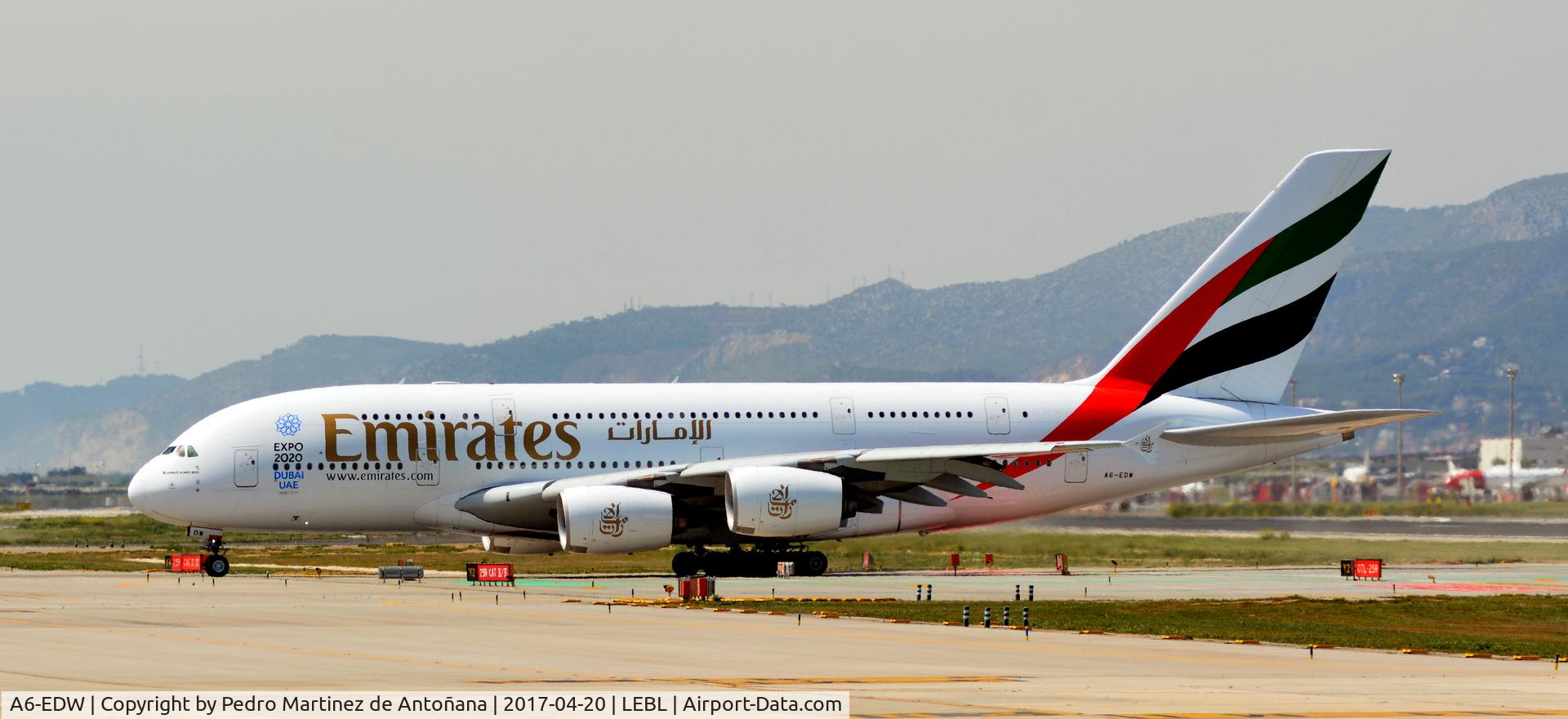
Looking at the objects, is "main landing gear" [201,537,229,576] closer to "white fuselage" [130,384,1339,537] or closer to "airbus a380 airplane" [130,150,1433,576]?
"airbus a380 airplane" [130,150,1433,576]

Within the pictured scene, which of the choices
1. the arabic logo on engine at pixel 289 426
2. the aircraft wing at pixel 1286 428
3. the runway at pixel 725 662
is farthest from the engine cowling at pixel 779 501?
the arabic logo on engine at pixel 289 426

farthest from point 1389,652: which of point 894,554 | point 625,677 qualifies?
point 894,554

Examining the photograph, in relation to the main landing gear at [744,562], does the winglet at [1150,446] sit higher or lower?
higher

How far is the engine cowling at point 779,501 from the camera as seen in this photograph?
135 feet

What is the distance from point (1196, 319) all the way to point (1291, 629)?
700 inches

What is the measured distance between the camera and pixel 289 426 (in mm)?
43312

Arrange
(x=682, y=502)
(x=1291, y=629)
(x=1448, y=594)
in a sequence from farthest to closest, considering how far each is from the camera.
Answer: (x=682, y=502)
(x=1448, y=594)
(x=1291, y=629)

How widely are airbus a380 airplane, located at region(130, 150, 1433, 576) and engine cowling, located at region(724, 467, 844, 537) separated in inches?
1.9

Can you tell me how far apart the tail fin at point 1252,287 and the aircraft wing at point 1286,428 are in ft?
4.53

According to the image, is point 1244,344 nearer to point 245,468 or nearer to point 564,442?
point 564,442

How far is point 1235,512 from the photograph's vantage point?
78.2 metres

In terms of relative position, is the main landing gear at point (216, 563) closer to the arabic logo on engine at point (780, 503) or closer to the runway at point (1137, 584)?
the runway at point (1137, 584)

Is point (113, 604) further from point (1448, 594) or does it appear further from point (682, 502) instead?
point (1448, 594)
